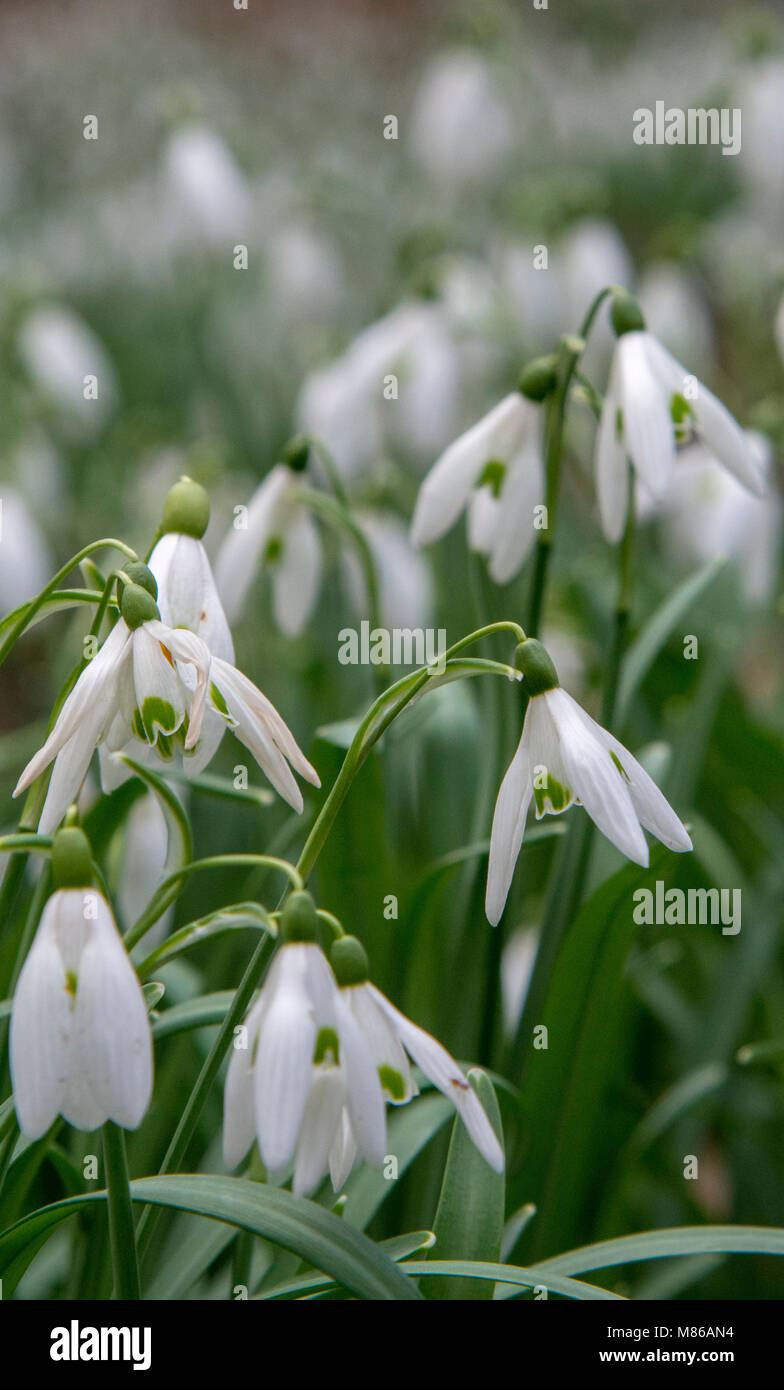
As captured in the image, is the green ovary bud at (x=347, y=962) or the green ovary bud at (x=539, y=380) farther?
the green ovary bud at (x=539, y=380)

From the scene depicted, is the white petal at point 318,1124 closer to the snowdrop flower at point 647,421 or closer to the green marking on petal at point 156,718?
the green marking on petal at point 156,718

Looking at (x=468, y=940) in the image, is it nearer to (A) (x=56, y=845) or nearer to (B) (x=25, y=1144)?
(B) (x=25, y=1144)

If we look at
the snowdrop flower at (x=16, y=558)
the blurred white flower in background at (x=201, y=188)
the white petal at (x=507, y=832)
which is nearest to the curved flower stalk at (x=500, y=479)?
the white petal at (x=507, y=832)

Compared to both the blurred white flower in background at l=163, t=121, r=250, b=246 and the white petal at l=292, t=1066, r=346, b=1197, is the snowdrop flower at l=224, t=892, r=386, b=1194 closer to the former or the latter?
the white petal at l=292, t=1066, r=346, b=1197

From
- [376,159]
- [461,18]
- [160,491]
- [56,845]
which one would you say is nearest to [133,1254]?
[56,845]

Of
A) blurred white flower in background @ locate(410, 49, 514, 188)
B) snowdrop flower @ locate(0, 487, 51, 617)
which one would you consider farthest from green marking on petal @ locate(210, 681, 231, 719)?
blurred white flower in background @ locate(410, 49, 514, 188)

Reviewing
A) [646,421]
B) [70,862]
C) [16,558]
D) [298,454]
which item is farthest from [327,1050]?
[16,558]
